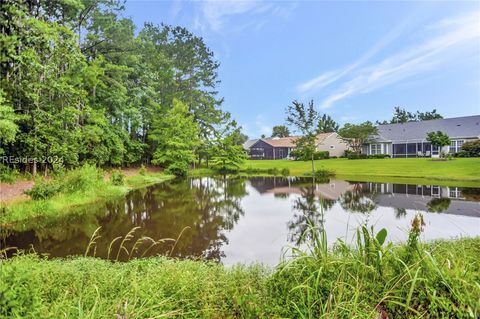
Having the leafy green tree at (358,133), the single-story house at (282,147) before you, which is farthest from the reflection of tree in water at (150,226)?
the single-story house at (282,147)

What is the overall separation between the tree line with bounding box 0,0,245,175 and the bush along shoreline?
9.40 metres

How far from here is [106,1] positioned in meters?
21.1

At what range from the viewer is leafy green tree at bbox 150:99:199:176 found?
90.1 ft

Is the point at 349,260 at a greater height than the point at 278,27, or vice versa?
the point at 278,27

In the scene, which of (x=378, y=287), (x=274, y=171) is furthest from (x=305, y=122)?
(x=378, y=287)

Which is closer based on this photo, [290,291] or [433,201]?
[290,291]

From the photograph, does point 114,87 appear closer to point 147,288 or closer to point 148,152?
point 148,152

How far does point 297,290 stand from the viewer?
Answer: 2.67 meters

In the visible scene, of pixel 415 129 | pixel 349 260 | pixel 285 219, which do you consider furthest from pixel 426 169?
pixel 349 260

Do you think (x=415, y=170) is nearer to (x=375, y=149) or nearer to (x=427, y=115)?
(x=375, y=149)

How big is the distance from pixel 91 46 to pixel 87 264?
73.0 feet

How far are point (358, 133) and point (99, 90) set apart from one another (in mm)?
32123

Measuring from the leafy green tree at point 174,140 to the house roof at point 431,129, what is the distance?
27.9 m

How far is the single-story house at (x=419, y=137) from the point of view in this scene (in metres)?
33.7
